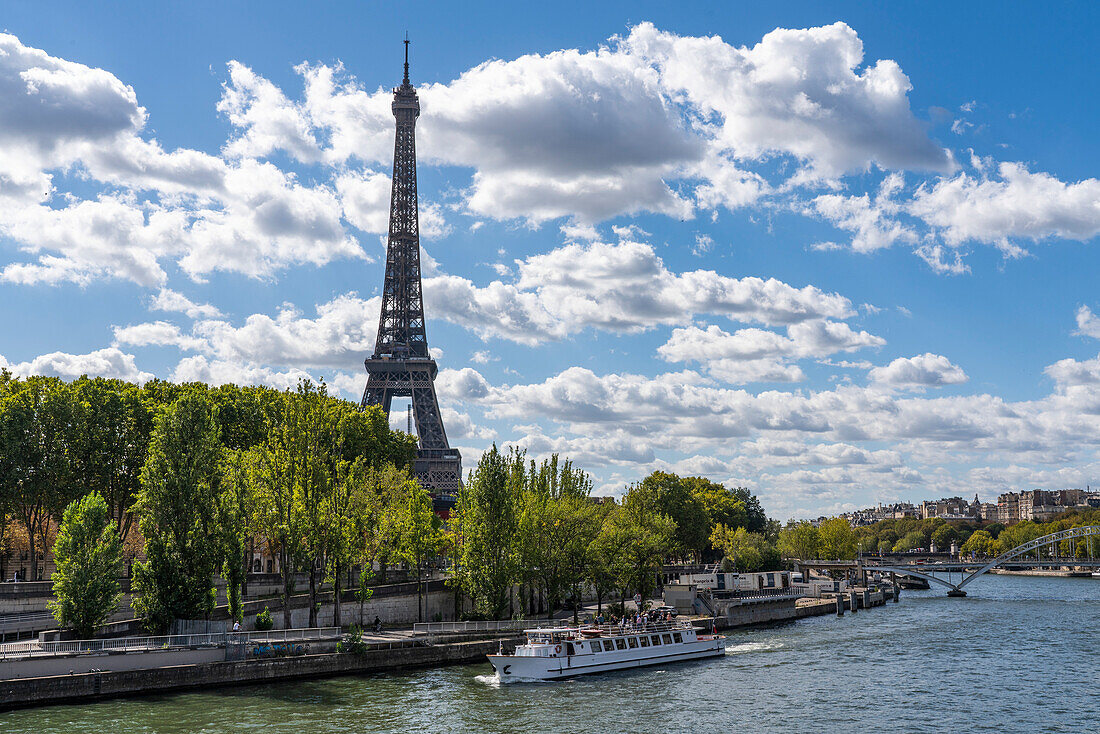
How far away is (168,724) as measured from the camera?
1337 inches

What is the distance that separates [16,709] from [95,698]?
283 cm

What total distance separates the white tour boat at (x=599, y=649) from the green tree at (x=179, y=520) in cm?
1414

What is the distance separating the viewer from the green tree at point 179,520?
1745 inches

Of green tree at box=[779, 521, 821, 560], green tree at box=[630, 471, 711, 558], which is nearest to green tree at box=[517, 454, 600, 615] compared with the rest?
green tree at box=[630, 471, 711, 558]

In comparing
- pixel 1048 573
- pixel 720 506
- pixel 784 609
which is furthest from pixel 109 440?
pixel 1048 573

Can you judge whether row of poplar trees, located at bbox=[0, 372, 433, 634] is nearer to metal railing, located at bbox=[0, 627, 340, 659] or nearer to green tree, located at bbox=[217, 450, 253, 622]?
green tree, located at bbox=[217, 450, 253, 622]

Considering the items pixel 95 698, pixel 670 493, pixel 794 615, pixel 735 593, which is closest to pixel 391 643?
→ pixel 95 698

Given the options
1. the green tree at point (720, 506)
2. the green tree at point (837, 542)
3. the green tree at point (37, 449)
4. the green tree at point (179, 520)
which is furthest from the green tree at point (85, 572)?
the green tree at point (837, 542)

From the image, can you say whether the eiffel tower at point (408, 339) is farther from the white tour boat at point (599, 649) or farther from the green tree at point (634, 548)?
the white tour boat at point (599, 649)

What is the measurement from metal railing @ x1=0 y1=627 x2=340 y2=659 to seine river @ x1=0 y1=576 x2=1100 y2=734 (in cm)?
285

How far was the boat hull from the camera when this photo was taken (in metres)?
46.4

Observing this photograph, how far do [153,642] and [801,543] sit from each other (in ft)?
381

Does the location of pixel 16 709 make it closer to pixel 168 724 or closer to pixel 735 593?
pixel 168 724

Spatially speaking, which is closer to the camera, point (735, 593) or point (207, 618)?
point (207, 618)
